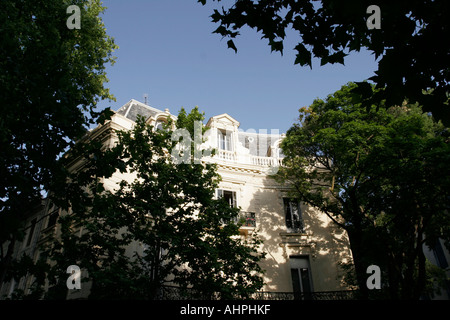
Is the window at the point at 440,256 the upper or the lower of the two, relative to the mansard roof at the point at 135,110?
lower

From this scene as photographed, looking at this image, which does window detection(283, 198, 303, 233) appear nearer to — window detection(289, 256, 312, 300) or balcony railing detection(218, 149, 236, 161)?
window detection(289, 256, 312, 300)

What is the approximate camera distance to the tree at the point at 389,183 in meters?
11.1

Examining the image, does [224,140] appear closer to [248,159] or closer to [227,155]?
[227,155]

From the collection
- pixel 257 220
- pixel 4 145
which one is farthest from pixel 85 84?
pixel 257 220

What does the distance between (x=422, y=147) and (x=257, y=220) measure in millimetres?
8681

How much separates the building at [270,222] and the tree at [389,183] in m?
2.86

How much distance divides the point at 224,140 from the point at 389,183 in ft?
33.1

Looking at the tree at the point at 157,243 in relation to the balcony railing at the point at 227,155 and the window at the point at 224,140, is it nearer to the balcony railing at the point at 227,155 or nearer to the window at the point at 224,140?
the balcony railing at the point at 227,155

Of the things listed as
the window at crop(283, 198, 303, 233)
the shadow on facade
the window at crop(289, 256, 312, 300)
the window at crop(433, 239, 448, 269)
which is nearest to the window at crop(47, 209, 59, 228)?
the shadow on facade

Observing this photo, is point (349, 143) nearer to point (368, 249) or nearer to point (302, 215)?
point (368, 249)

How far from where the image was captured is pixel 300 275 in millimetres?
15711

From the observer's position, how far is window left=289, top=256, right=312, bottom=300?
15.3 m

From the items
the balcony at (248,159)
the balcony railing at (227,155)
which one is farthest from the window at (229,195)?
the balcony railing at (227,155)
